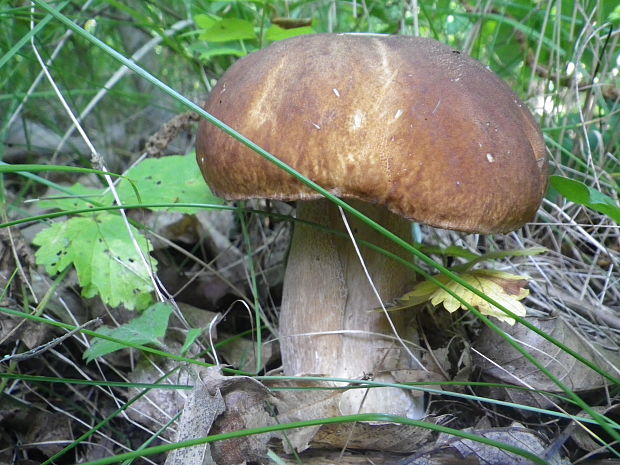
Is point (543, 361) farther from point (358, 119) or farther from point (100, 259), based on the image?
point (100, 259)

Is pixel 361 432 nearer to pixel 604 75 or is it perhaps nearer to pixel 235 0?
pixel 235 0

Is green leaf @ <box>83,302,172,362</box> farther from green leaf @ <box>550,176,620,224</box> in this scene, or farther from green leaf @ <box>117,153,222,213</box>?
green leaf @ <box>550,176,620,224</box>

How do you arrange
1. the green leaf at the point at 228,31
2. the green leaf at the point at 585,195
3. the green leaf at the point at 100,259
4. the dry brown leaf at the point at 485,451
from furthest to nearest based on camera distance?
the green leaf at the point at 228,31 < the green leaf at the point at 100,259 < the green leaf at the point at 585,195 < the dry brown leaf at the point at 485,451

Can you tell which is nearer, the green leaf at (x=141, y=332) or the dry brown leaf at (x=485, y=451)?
the dry brown leaf at (x=485, y=451)

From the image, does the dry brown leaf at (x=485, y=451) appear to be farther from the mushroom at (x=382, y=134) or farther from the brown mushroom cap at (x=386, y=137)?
the brown mushroom cap at (x=386, y=137)

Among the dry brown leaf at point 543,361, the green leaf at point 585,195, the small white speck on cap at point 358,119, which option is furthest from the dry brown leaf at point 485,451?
the small white speck on cap at point 358,119

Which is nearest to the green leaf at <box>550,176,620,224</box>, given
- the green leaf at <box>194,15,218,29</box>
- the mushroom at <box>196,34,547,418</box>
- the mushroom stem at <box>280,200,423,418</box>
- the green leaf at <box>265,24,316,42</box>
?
the mushroom at <box>196,34,547,418</box>

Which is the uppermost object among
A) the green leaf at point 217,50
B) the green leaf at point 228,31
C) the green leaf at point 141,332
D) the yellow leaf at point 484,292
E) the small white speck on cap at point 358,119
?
the green leaf at point 228,31
